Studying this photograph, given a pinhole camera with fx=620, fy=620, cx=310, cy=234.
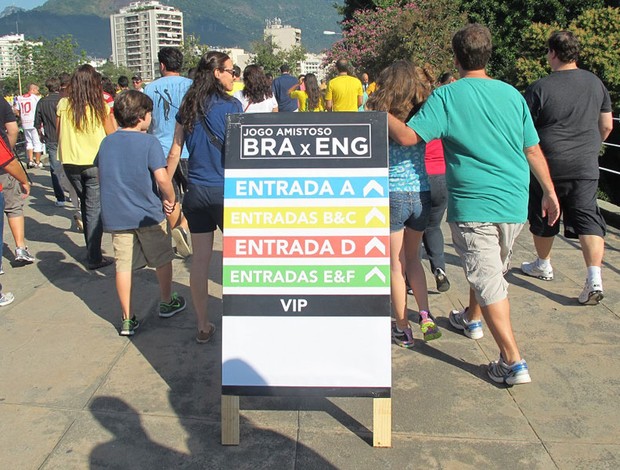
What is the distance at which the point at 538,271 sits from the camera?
5594 millimetres

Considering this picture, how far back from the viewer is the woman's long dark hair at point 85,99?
18.4 ft

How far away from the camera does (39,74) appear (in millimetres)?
26844

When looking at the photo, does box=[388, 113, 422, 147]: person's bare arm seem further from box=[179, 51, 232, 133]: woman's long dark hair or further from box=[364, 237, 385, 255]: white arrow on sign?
box=[179, 51, 232, 133]: woman's long dark hair

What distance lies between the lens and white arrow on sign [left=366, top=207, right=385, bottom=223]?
10.3ft

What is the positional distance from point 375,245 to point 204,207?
4.23 feet

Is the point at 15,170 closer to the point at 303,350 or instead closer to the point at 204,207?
the point at 204,207

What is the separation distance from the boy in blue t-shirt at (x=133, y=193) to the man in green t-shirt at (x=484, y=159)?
1771 mm

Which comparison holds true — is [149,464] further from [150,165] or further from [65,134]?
[65,134]

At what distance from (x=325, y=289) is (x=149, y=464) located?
1182mm

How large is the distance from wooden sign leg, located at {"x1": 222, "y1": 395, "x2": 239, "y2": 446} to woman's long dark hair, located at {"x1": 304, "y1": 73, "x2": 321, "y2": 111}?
30.4 ft

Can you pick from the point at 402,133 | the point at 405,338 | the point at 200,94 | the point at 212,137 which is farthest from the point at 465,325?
the point at 200,94

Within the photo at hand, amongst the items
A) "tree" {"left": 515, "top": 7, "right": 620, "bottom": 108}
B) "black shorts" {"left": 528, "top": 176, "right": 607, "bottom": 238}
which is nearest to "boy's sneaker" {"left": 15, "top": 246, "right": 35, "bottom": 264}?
"black shorts" {"left": 528, "top": 176, "right": 607, "bottom": 238}

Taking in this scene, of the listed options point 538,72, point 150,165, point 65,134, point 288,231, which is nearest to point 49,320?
point 150,165

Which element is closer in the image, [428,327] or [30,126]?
[428,327]
